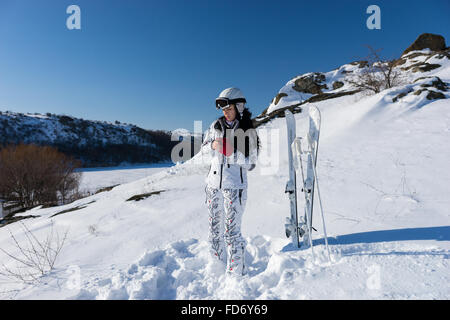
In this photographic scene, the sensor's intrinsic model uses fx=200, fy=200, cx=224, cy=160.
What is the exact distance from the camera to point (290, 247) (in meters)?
2.45

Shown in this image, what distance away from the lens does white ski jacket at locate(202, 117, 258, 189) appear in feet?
7.31

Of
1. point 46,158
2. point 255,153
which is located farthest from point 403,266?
point 46,158

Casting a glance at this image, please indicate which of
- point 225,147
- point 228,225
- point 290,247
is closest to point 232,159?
point 225,147

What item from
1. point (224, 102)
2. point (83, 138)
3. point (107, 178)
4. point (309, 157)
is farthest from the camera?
point (83, 138)

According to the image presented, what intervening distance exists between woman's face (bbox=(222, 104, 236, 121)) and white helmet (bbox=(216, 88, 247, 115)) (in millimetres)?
47

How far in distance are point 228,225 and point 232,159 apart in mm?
750

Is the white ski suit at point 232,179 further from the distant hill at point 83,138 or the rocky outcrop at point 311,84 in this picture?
the distant hill at point 83,138

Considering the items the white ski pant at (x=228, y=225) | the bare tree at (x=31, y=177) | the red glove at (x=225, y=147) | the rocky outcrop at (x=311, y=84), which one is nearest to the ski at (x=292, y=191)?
the white ski pant at (x=228, y=225)

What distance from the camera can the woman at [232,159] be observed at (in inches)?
87.6

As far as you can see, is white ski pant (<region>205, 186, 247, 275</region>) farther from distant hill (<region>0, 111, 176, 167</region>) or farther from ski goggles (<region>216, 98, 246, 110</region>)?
distant hill (<region>0, 111, 176, 167</region>)

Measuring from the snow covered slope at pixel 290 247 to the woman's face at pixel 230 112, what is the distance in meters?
1.60

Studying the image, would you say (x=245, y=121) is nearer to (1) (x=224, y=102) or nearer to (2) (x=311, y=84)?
(1) (x=224, y=102)

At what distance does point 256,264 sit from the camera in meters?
2.45

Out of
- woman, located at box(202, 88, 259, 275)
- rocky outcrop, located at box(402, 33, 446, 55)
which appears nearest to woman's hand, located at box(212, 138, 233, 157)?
woman, located at box(202, 88, 259, 275)
